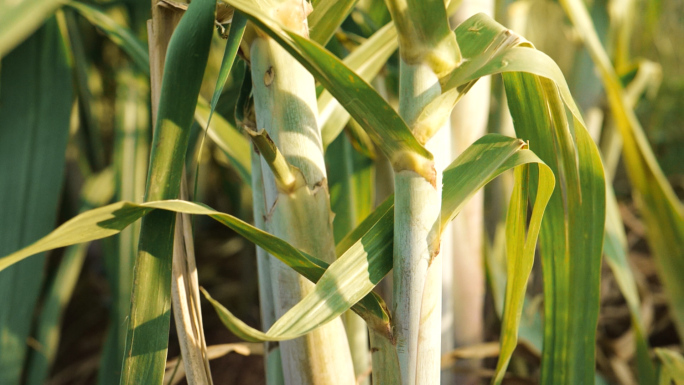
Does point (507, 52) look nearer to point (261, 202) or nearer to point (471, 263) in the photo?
point (261, 202)

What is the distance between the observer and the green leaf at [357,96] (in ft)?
0.59

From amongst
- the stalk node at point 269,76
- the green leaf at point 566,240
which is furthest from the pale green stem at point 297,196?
the green leaf at point 566,240

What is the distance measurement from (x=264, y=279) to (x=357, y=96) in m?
0.14

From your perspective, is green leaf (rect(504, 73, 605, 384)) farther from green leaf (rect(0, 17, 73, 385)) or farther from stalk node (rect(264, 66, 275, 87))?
green leaf (rect(0, 17, 73, 385))

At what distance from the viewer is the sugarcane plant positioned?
190mm

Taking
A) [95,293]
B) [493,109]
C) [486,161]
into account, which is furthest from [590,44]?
[95,293]

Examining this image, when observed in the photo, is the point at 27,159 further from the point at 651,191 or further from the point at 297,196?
the point at 651,191

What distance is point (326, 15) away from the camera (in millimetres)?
257

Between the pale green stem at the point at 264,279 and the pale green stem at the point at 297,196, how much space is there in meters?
0.02

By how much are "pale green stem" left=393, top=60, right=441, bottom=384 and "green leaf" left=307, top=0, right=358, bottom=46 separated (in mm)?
67

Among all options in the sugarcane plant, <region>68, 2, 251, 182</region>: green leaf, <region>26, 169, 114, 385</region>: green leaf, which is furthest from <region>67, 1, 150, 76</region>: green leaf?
<region>26, 169, 114, 385</region>: green leaf

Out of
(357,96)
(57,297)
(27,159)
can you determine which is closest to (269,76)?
(357,96)

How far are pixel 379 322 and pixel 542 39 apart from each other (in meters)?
1.01

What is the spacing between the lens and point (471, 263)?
48 cm
